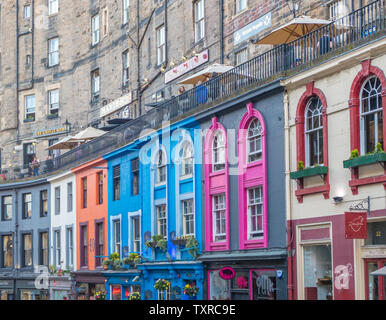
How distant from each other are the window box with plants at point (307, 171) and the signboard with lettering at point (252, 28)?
30.2 ft

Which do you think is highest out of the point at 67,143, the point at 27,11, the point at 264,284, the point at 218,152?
the point at 27,11

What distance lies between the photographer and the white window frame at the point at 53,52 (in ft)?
179

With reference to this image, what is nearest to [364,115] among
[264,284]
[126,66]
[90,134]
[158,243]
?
[264,284]

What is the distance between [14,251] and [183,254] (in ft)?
71.4

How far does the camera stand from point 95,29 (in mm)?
49531

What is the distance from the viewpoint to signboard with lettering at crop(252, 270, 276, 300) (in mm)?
23328

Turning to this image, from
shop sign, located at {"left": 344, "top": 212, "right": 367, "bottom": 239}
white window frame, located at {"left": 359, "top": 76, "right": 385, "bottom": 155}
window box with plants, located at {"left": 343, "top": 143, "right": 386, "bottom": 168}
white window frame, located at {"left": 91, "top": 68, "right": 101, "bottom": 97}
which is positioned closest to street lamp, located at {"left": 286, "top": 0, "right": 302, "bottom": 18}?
white window frame, located at {"left": 359, "top": 76, "right": 385, "bottom": 155}

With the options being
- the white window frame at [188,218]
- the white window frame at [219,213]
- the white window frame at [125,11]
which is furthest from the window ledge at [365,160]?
the white window frame at [125,11]

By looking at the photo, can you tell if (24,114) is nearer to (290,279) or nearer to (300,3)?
(300,3)

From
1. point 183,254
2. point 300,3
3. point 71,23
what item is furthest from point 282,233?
point 71,23

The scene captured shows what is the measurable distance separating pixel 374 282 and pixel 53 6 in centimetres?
4121

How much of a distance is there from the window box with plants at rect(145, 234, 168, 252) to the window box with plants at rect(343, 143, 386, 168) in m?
11.9

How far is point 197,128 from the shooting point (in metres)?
28.7

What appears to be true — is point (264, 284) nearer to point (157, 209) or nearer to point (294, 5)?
point (157, 209)
